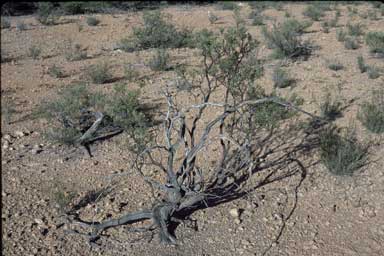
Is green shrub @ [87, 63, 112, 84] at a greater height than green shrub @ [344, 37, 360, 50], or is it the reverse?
green shrub @ [87, 63, 112, 84]

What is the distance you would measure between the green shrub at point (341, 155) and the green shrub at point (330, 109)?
109cm

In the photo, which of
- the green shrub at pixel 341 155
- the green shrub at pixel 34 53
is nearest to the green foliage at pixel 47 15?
the green shrub at pixel 34 53

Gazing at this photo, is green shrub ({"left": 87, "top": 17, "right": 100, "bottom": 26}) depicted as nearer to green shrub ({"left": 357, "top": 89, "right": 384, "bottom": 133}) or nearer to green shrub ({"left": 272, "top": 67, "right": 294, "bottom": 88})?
green shrub ({"left": 272, "top": 67, "right": 294, "bottom": 88})

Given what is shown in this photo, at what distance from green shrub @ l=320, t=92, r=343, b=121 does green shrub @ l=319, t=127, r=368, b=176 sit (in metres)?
1.09

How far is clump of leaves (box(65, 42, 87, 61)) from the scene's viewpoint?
11.0 meters

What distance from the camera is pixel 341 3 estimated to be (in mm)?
A: 22906

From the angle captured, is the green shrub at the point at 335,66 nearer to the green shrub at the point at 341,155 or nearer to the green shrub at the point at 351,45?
the green shrub at the point at 351,45

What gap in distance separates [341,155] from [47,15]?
1305 centimetres

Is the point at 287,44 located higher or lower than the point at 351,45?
higher

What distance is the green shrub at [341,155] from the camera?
18.6ft

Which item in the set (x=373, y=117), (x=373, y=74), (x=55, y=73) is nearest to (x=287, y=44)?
(x=373, y=74)

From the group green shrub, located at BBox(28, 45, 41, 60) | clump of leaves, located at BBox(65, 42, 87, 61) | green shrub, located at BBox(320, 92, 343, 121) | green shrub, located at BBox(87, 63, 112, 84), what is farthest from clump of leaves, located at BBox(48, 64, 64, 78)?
green shrub, located at BBox(320, 92, 343, 121)

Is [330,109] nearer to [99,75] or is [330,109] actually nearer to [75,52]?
[99,75]

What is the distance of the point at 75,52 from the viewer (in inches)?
446
